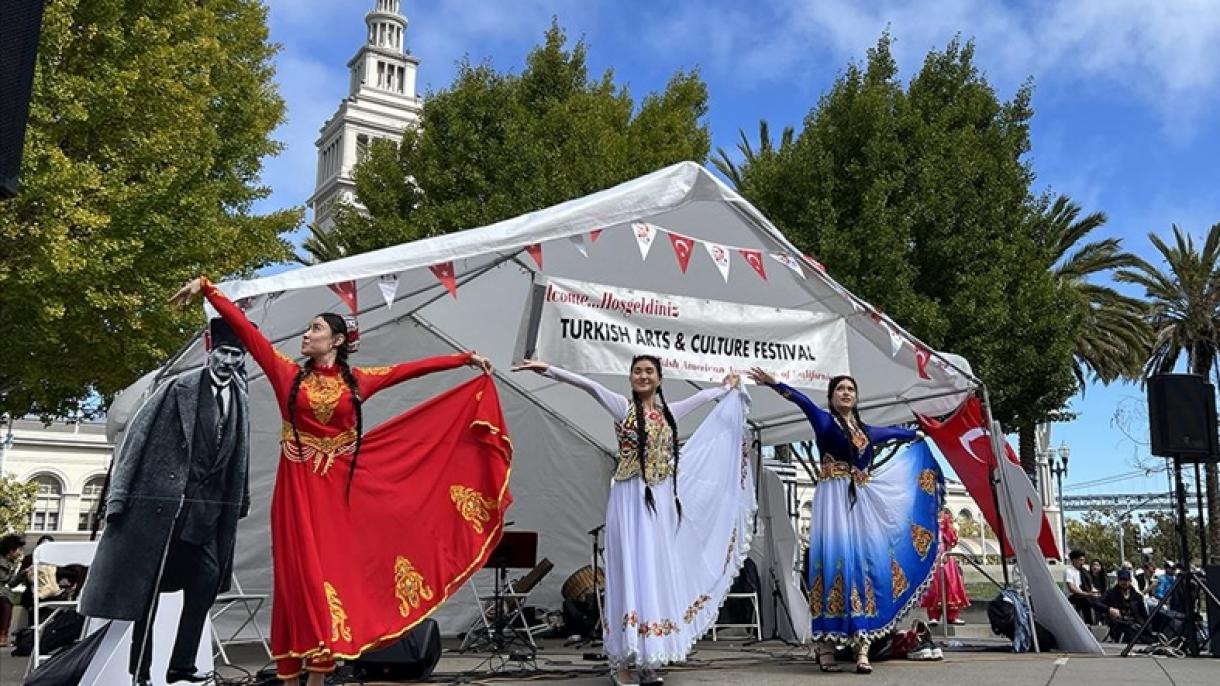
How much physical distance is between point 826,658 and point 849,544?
0.74 metres

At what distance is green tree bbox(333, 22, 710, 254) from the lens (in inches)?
644

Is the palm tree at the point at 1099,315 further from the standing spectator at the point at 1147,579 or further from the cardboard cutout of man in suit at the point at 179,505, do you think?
the cardboard cutout of man in suit at the point at 179,505

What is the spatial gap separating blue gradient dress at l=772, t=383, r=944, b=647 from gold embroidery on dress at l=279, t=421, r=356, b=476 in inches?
118

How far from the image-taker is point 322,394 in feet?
14.9

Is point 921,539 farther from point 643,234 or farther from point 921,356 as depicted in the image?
point 643,234

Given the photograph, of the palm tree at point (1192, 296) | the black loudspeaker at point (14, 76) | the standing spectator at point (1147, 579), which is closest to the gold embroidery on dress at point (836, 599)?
the black loudspeaker at point (14, 76)

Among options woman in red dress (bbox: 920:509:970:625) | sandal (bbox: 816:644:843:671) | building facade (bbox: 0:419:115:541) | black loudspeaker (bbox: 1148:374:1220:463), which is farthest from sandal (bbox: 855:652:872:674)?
building facade (bbox: 0:419:115:541)

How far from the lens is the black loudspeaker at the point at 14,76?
3246mm

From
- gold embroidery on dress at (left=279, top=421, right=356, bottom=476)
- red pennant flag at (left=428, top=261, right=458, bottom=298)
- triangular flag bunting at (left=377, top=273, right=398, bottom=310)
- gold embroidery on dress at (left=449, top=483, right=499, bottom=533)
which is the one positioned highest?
red pennant flag at (left=428, top=261, right=458, bottom=298)

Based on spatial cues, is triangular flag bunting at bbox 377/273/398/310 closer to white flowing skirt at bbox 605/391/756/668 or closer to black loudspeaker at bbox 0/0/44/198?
white flowing skirt at bbox 605/391/756/668

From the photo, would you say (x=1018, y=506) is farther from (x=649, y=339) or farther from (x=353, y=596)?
(x=353, y=596)

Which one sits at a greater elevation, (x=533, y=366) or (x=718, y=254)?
(x=718, y=254)

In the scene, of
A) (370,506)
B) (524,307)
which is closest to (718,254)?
(524,307)

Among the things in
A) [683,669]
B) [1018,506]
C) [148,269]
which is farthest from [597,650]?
[148,269]
